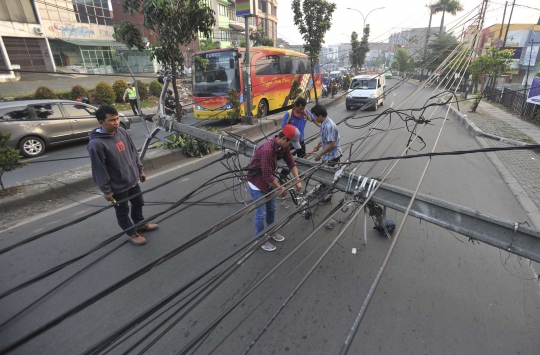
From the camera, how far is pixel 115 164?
3.46 metres

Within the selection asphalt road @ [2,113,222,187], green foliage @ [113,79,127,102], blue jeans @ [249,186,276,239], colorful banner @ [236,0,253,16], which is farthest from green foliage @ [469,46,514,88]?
green foliage @ [113,79,127,102]

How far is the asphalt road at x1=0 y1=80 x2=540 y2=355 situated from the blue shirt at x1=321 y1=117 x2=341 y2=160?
96cm

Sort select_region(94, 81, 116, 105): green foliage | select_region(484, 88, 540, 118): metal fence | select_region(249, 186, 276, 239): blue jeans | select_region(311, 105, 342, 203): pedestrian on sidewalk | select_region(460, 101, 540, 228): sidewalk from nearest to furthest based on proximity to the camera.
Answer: select_region(249, 186, 276, 239): blue jeans < select_region(311, 105, 342, 203): pedestrian on sidewalk < select_region(460, 101, 540, 228): sidewalk < select_region(484, 88, 540, 118): metal fence < select_region(94, 81, 116, 105): green foliage

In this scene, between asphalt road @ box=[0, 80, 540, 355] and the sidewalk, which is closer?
asphalt road @ box=[0, 80, 540, 355]

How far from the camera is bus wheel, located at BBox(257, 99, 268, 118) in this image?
12.2 metres

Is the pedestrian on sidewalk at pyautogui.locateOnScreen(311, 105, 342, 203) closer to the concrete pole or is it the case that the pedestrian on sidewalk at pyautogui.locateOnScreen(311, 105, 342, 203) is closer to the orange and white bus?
the orange and white bus

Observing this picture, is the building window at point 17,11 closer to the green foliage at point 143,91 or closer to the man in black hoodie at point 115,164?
the green foliage at point 143,91

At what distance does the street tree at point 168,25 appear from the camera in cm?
639

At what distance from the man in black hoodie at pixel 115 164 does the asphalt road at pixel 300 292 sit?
535 mm

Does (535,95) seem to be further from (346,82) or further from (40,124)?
(40,124)

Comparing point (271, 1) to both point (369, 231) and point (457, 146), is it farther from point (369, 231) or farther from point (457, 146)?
point (369, 231)

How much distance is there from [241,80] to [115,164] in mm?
8309

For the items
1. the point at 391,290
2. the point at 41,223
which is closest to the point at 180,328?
the point at 391,290

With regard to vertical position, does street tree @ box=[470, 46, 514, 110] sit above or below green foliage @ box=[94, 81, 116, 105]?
above
